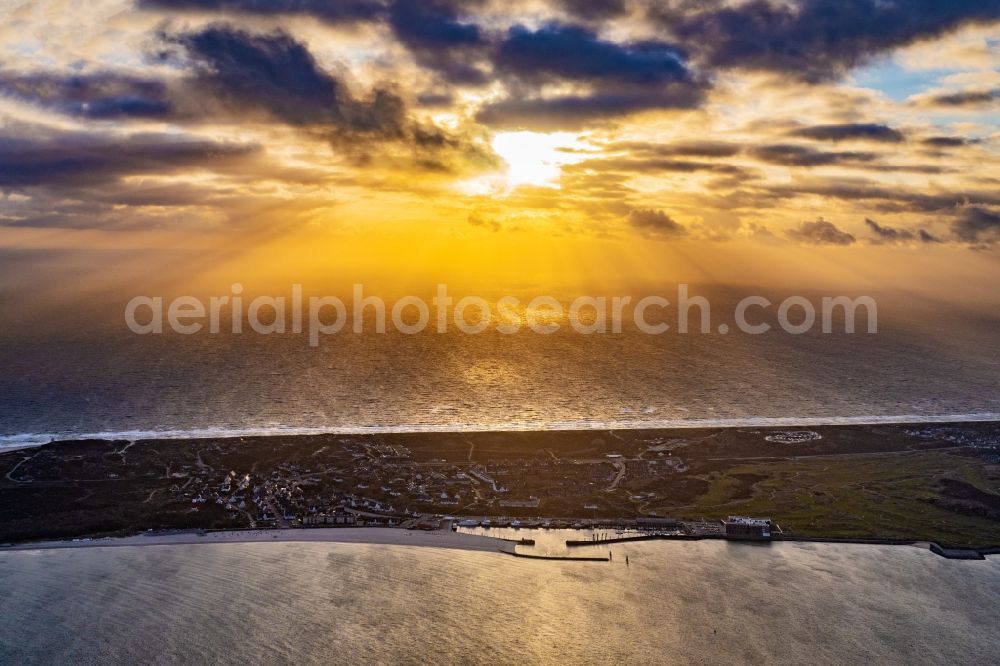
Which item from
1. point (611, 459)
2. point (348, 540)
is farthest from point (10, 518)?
point (611, 459)

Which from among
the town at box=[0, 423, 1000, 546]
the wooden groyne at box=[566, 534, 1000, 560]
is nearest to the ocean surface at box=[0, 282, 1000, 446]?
the town at box=[0, 423, 1000, 546]

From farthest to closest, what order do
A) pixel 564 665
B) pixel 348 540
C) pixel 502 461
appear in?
1. pixel 502 461
2. pixel 348 540
3. pixel 564 665

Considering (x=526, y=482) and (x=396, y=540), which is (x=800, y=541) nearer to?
(x=526, y=482)

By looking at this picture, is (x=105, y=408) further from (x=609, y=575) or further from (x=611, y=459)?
(x=609, y=575)

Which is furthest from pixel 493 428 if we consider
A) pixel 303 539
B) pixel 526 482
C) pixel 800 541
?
pixel 800 541

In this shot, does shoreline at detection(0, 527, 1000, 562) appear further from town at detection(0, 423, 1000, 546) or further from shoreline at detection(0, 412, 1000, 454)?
shoreline at detection(0, 412, 1000, 454)

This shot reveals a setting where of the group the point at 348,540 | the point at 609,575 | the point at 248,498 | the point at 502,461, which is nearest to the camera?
the point at 609,575
